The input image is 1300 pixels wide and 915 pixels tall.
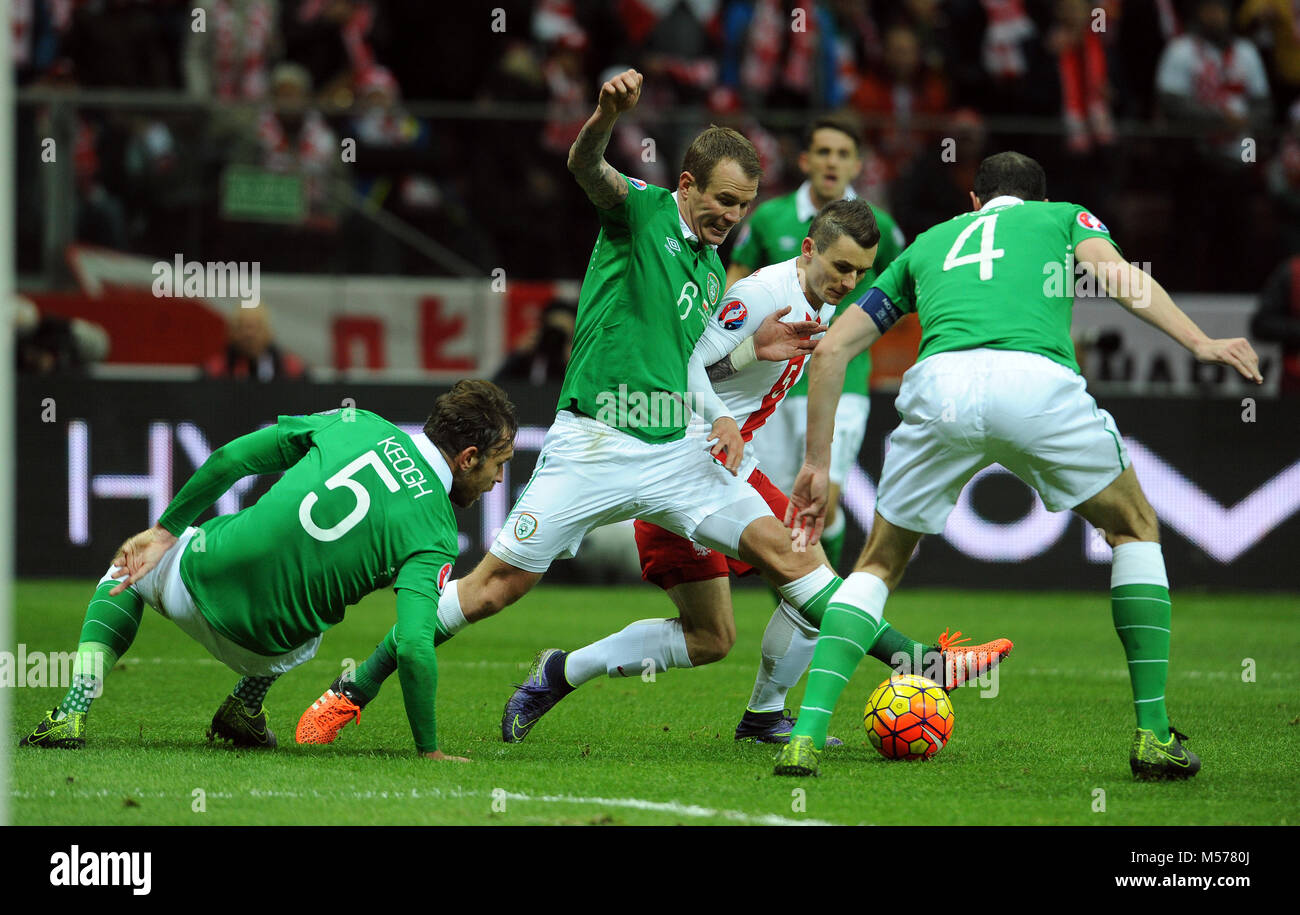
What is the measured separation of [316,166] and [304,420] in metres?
7.44

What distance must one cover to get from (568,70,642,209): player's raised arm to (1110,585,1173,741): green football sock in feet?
6.82

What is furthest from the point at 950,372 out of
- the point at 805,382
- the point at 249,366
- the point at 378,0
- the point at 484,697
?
the point at 378,0

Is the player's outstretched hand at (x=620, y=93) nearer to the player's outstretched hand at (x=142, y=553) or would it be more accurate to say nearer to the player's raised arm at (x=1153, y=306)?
the player's raised arm at (x=1153, y=306)

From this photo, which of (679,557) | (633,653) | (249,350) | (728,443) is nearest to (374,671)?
(633,653)

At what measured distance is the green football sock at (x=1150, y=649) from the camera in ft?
16.6

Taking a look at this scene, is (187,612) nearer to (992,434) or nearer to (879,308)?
(879,308)

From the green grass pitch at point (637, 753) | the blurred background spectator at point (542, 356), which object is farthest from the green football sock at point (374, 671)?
the blurred background spectator at point (542, 356)

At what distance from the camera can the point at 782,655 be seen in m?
5.92

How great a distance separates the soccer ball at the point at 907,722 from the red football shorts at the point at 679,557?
0.69 m

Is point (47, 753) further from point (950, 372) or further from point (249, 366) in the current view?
point (249, 366)

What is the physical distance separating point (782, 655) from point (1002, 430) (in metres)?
1.40

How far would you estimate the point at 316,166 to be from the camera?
12328 mm

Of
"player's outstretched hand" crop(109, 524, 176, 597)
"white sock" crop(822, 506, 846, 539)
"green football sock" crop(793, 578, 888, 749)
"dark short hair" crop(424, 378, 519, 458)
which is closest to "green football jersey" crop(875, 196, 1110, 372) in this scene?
"green football sock" crop(793, 578, 888, 749)

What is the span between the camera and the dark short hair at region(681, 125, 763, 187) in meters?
5.57
